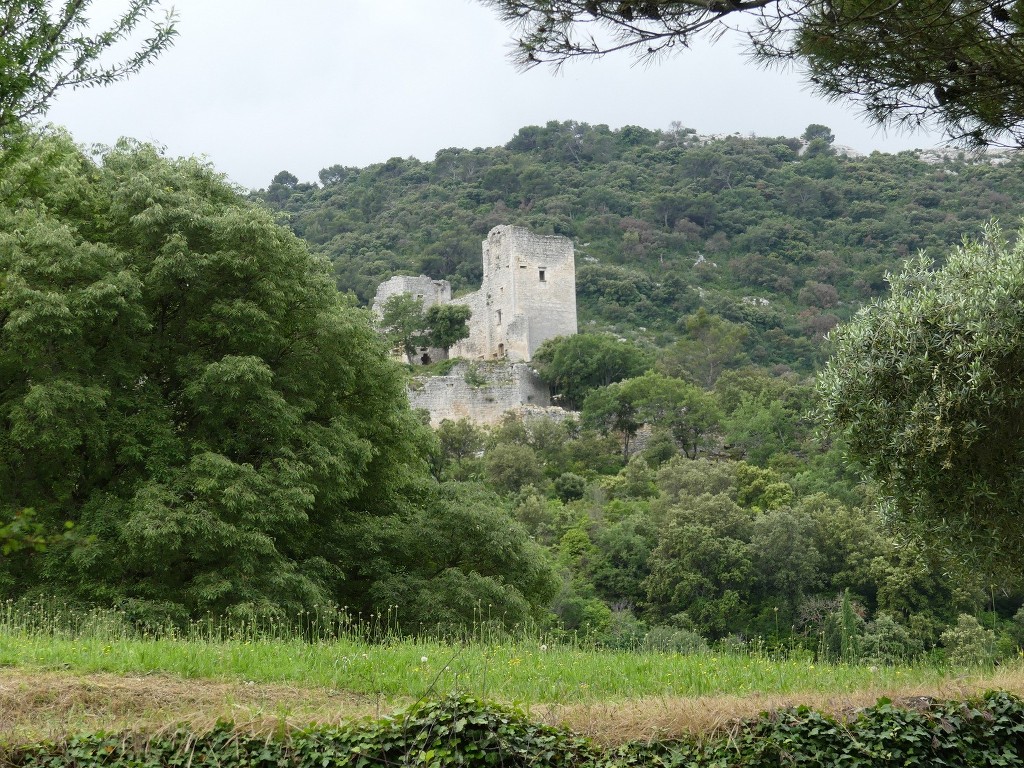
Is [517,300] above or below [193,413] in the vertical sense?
above

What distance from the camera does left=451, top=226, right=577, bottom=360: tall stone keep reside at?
189 ft

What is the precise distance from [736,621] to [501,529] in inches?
605

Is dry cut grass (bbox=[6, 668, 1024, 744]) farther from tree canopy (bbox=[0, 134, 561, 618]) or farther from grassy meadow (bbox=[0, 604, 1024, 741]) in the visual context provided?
tree canopy (bbox=[0, 134, 561, 618])

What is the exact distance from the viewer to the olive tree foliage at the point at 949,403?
333 inches

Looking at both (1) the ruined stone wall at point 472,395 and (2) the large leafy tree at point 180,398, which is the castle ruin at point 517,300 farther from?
(2) the large leafy tree at point 180,398

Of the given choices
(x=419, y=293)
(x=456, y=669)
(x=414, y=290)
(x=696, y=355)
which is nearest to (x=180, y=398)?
(x=456, y=669)

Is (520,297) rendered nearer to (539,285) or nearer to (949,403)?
(539,285)

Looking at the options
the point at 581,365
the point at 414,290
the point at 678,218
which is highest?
the point at 678,218

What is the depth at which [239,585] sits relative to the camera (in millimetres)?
12352

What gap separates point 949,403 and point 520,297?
49744 millimetres

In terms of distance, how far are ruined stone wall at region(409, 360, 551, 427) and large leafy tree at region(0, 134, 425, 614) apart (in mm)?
34480

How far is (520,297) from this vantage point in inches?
2277

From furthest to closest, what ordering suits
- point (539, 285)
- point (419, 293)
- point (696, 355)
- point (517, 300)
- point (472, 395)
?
point (419, 293), point (696, 355), point (539, 285), point (517, 300), point (472, 395)

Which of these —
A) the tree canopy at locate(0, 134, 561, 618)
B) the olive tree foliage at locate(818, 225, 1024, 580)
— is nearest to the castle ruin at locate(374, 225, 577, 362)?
the tree canopy at locate(0, 134, 561, 618)
